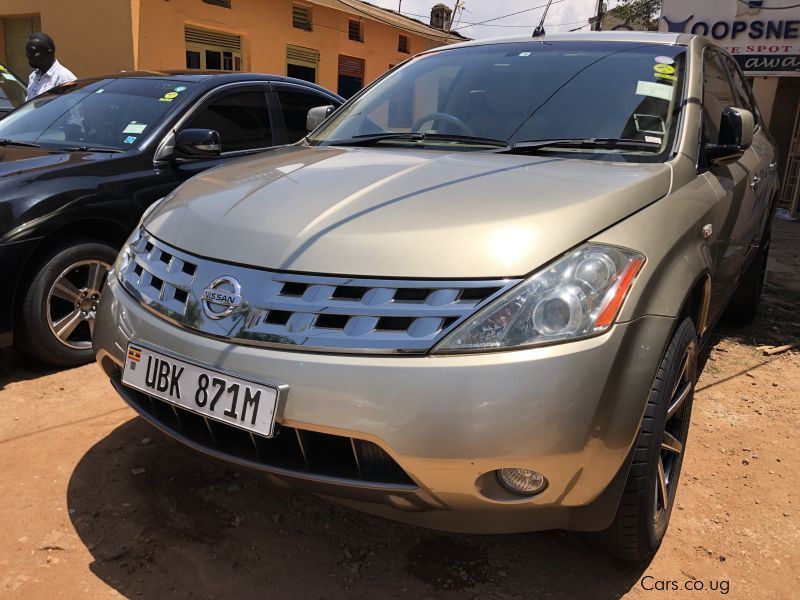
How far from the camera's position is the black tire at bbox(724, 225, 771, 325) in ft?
14.5

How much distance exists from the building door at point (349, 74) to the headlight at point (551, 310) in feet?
60.6

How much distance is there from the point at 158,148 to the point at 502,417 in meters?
3.04

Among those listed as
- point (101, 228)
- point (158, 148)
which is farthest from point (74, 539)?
point (158, 148)

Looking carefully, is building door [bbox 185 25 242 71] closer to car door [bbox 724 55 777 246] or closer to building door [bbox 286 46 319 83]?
building door [bbox 286 46 319 83]

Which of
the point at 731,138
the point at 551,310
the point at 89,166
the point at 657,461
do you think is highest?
the point at 731,138

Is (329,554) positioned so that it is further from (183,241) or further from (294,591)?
(183,241)

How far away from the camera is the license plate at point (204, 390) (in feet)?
5.58

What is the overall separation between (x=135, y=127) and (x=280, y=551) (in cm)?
281

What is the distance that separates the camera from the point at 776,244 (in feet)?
28.0

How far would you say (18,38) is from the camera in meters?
14.3

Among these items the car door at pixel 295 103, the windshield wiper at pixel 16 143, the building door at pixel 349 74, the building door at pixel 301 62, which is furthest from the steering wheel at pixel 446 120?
the building door at pixel 349 74

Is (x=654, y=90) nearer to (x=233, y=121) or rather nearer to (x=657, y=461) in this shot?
(x=657, y=461)

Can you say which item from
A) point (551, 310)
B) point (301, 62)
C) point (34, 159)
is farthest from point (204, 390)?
point (301, 62)

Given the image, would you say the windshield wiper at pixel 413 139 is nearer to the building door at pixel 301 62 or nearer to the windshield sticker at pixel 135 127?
the windshield sticker at pixel 135 127
